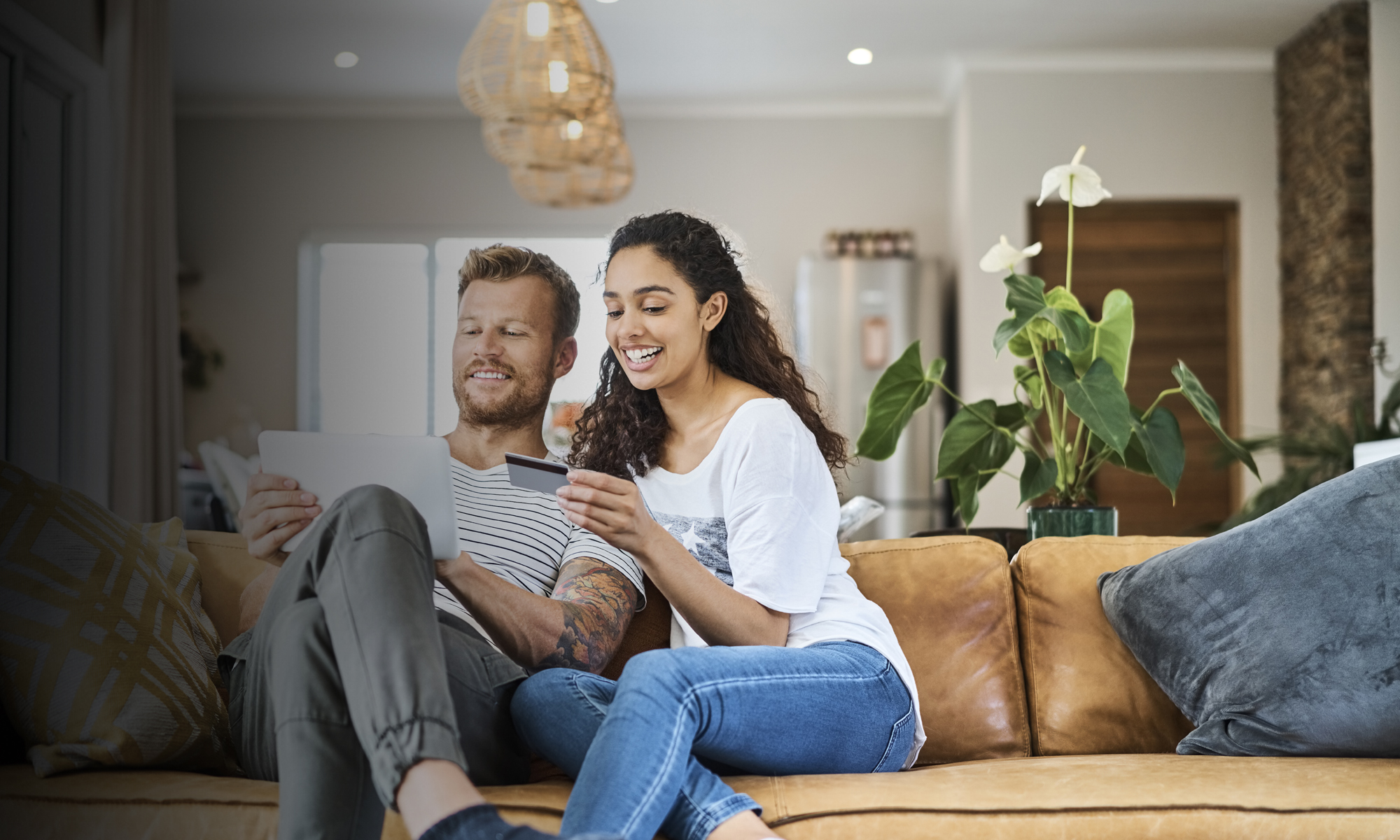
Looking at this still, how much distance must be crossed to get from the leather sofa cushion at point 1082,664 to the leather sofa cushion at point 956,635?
0.09 ft

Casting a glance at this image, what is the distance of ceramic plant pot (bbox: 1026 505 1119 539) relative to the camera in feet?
5.90

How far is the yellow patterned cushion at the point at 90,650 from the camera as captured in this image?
3.92ft

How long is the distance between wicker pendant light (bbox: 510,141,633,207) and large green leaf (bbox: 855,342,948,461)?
216cm

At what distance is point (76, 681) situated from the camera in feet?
3.93

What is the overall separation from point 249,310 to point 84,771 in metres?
4.62

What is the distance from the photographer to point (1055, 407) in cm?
188

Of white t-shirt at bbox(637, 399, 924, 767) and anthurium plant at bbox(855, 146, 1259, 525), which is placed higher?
anthurium plant at bbox(855, 146, 1259, 525)

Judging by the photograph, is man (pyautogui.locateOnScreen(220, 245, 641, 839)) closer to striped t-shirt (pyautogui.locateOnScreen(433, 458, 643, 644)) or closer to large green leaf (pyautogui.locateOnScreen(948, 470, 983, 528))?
striped t-shirt (pyautogui.locateOnScreen(433, 458, 643, 644))

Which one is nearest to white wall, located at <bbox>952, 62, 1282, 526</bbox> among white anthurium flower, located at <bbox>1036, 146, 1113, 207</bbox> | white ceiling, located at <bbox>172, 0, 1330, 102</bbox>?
white ceiling, located at <bbox>172, 0, 1330, 102</bbox>

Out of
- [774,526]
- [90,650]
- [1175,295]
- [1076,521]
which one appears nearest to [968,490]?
[1076,521]

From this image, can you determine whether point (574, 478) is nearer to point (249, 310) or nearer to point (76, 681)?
point (76, 681)

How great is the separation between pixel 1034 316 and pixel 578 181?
262 cm

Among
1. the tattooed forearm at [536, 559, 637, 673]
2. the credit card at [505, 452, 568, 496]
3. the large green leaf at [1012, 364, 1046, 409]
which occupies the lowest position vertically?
the tattooed forearm at [536, 559, 637, 673]

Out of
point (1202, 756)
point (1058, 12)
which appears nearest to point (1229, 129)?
point (1058, 12)
